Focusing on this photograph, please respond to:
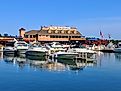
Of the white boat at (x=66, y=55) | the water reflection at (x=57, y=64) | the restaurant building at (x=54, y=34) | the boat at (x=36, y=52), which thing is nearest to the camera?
the water reflection at (x=57, y=64)

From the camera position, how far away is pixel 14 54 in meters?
86.8

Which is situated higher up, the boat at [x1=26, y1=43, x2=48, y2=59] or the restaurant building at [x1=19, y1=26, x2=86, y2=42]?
the restaurant building at [x1=19, y1=26, x2=86, y2=42]

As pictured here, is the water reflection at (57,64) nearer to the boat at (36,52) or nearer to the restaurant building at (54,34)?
the boat at (36,52)

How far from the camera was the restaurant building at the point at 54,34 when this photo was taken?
132000mm

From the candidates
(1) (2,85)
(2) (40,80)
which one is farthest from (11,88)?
(2) (40,80)

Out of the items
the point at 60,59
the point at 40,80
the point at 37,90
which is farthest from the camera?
the point at 60,59

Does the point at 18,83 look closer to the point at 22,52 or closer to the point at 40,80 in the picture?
the point at 40,80

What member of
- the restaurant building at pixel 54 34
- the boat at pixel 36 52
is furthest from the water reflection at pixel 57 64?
the restaurant building at pixel 54 34

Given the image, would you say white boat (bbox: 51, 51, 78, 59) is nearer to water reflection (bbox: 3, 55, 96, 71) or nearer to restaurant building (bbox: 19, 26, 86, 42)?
water reflection (bbox: 3, 55, 96, 71)

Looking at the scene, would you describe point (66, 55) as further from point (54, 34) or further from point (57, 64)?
point (54, 34)

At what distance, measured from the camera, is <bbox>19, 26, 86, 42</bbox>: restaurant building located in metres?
132

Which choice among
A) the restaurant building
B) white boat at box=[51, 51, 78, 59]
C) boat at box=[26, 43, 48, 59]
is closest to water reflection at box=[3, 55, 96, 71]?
white boat at box=[51, 51, 78, 59]

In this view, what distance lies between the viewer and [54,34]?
13375 cm

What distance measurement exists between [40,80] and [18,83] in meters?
3.39
